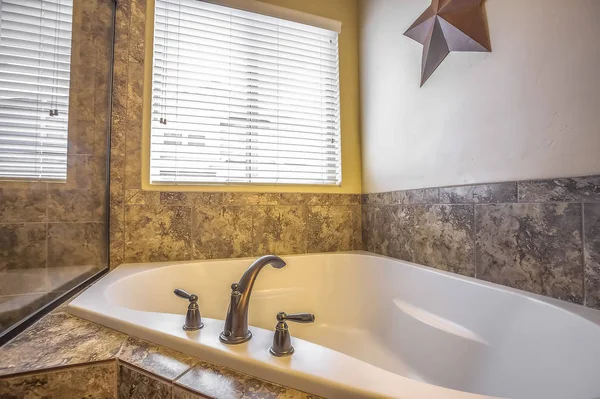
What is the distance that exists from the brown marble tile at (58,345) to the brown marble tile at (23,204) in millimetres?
490

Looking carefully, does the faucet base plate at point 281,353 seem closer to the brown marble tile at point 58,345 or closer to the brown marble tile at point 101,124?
the brown marble tile at point 58,345

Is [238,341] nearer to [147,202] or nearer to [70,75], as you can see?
[147,202]

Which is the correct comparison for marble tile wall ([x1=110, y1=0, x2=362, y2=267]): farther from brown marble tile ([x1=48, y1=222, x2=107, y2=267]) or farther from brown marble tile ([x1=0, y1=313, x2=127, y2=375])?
brown marble tile ([x1=0, y1=313, x2=127, y2=375])

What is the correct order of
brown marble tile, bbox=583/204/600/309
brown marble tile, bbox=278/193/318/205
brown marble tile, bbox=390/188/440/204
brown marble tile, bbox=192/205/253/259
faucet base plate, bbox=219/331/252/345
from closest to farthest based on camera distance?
faucet base plate, bbox=219/331/252/345 < brown marble tile, bbox=583/204/600/309 < brown marble tile, bbox=390/188/440/204 < brown marble tile, bbox=192/205/253/259 < brown marble tile, bbox=278/193/318/205

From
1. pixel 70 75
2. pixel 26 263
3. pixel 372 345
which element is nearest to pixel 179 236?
pixel 26 263

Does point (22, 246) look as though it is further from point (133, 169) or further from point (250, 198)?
point (250, 198)

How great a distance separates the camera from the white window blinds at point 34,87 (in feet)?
3.01

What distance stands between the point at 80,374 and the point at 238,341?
291 mm

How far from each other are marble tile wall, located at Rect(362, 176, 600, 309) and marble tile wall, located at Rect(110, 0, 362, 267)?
753 millimetres

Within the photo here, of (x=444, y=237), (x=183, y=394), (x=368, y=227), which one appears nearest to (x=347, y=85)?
(x=368, y=227)

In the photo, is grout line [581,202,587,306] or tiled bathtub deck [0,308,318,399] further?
grout line [581,202,587,306]

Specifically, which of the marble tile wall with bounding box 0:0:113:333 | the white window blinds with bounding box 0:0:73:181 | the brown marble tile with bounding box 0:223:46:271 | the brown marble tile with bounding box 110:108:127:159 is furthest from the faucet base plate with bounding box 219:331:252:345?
the brown marble tile with bounding box 110:108:127:159

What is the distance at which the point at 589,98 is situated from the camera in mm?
708

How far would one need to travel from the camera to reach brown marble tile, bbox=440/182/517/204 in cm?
90
